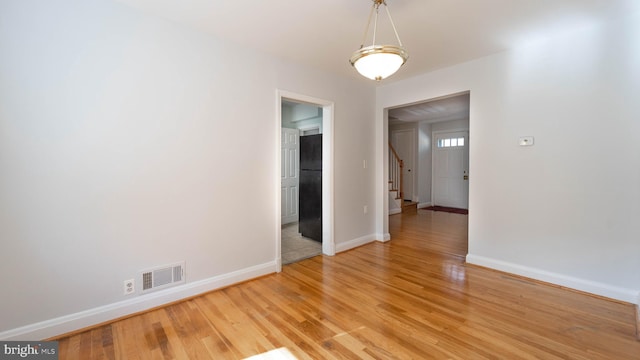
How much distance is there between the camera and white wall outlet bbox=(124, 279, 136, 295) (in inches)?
90.1

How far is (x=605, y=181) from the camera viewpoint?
2.57m

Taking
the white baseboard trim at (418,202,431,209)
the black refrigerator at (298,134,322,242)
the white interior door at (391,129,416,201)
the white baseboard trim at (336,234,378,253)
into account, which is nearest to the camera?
the white baseboard trim at (336,234,378,253)

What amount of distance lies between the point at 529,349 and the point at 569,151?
2.04 m

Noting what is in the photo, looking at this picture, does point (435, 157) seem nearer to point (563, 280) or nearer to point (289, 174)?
point (289, 174)

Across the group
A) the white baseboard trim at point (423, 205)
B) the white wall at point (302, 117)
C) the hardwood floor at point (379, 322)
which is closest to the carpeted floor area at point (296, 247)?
the hardwood floor at point (379, 322)

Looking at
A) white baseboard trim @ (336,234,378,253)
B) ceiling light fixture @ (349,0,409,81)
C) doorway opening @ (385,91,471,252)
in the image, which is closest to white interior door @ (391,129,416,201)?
doorway opening @ (385,91,471,252)

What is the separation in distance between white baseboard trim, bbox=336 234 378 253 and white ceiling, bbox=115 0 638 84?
263cm

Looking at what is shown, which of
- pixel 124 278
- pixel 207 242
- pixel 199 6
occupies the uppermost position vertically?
pixel 199 6

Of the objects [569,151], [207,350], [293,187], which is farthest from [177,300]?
[569,151]

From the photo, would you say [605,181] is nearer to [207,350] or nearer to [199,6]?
[207,350]

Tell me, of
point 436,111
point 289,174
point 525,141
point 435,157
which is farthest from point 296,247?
→ point 435,157

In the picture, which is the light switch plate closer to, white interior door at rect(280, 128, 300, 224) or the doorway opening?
white interior door at rect(280, 128, 300, 224)

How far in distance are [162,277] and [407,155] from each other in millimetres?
7546

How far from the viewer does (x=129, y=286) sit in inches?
90.7
